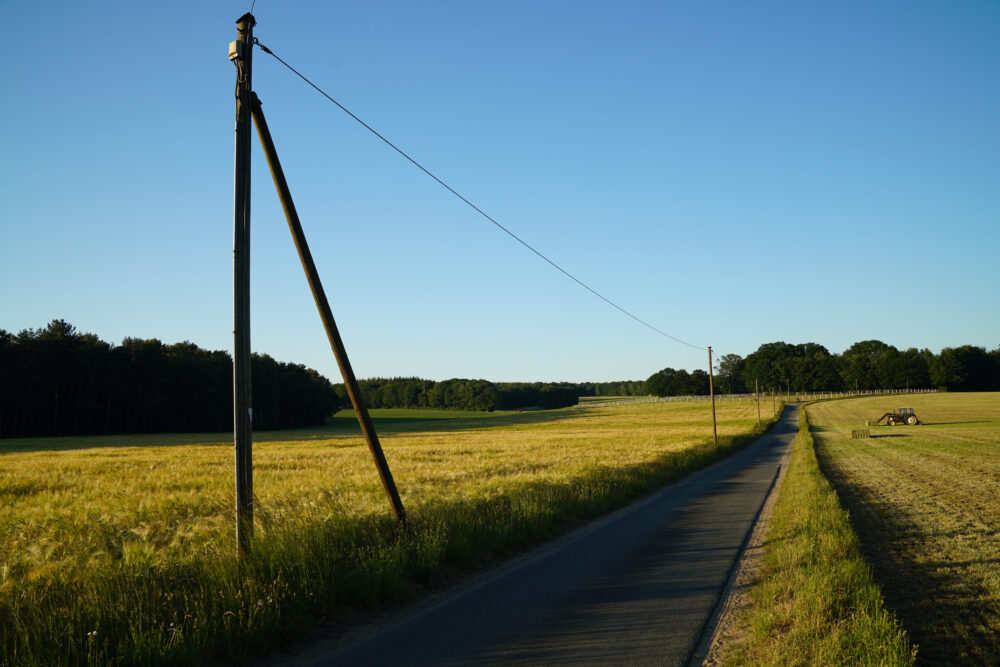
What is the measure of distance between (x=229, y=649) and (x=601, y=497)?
1107 cm

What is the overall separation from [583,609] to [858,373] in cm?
18229

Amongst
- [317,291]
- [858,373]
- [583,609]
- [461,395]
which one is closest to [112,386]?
[317,291]

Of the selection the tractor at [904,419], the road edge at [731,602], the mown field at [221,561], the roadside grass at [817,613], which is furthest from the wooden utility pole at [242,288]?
the tractor at [904,419]

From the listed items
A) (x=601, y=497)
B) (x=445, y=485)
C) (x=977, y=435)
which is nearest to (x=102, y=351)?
(x=445, y=485)

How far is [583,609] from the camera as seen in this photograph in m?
6.87

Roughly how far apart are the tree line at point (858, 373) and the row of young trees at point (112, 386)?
10911cm

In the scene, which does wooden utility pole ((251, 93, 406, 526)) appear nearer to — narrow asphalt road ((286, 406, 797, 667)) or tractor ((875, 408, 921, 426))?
narrow asphalt road ((286, 406, 797, 667))

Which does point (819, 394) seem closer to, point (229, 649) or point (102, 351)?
point (102, 351)

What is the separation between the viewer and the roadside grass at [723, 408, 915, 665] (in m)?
5.02

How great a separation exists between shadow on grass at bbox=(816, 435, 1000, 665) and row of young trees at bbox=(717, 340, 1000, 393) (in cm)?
12848

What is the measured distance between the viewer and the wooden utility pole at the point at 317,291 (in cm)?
844

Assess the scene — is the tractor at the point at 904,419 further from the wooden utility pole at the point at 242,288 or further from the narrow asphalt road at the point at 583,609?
the wooden utility pole at the point at 242,288

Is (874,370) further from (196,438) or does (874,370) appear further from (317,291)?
(317,291)

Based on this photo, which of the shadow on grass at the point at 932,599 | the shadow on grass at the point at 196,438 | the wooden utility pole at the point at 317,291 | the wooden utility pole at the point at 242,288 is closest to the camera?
the shadow on grass at the point at 932,599
